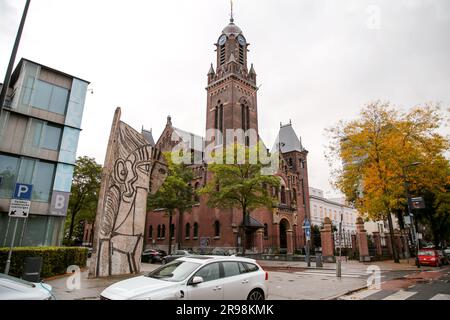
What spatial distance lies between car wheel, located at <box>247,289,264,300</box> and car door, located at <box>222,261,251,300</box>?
0.18 m

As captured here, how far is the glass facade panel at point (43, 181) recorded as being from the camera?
20062mm

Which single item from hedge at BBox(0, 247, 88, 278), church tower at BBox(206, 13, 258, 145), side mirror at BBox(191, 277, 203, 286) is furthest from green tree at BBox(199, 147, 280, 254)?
side mirror at BBox(191, 277, 203, 286)

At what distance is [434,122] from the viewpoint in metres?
25.5

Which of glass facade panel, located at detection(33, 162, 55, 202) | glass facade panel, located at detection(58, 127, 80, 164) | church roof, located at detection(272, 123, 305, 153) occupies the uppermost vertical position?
church roof, located at detection(272, 123, 305, 153)

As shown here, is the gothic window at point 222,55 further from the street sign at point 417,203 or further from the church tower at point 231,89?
the street sign at point 417,203

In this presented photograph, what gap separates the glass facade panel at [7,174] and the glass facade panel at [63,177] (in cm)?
249

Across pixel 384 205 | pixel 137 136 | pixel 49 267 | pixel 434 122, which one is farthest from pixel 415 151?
pixel 49 267

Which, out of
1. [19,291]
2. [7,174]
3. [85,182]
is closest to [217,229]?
[85,182]

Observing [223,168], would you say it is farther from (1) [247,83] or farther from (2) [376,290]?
(1) [247,83]

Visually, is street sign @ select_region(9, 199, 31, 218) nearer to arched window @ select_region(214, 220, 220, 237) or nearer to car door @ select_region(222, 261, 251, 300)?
car door @ select_region(222, 261, 251, 300)

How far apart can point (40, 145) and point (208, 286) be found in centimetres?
1949

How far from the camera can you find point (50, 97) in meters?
21.6

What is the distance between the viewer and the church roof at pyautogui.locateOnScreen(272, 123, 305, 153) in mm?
51906

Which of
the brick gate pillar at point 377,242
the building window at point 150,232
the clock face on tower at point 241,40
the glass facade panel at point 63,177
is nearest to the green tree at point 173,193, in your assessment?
the glass facade panel at point 63,177
